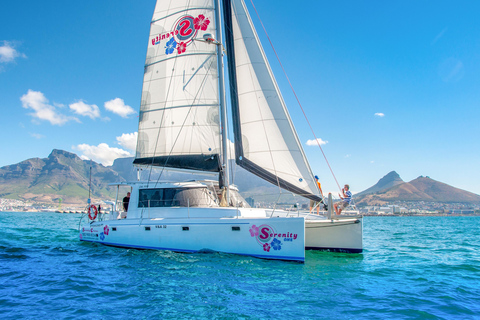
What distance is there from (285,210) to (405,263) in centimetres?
401

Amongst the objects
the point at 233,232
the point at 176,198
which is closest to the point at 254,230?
the point at 233,232

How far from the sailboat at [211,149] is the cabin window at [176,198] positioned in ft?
0.12

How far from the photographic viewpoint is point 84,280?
266 inches

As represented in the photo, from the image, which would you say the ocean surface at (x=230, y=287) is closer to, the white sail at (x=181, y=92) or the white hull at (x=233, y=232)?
the white hull at (x=233, y=232)

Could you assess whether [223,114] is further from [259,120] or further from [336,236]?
[336,236]

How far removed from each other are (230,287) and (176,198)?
4.87 metres

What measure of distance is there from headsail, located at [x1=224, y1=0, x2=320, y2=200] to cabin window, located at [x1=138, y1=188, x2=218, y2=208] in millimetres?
1770

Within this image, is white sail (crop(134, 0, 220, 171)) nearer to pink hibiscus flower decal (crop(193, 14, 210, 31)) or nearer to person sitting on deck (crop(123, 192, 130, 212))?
pink hibiscus flower decal (crop(193, 14, 210, 31))

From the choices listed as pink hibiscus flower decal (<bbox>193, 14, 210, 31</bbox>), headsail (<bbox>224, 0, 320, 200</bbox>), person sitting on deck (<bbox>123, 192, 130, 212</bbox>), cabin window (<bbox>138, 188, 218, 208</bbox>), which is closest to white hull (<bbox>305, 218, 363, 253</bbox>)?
headsail (<bbox>224, 0, 320, 200</bbox>)

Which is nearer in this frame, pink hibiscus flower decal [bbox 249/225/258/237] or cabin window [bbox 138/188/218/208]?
pink hibiscus flower decal [bbox 249/225/258/237]

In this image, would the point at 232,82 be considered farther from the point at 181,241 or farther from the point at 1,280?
the point at 1,280

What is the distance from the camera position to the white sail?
1150 centimetres

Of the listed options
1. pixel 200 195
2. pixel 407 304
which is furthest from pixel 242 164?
pixel 407 304

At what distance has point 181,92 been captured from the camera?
12.0 meters
